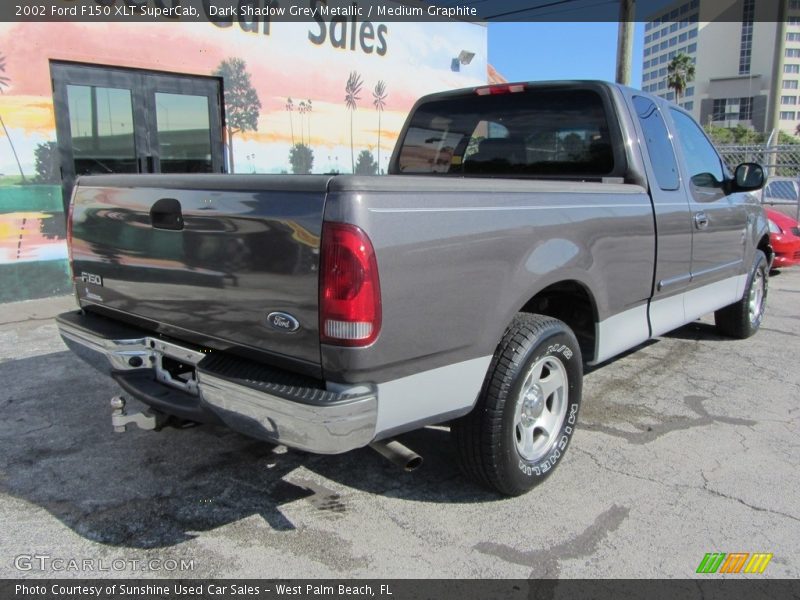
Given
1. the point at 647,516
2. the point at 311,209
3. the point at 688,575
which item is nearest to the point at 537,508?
the point at 647,516

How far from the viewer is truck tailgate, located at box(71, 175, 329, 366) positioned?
2322mm

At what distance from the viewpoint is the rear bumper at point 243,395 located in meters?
2.27

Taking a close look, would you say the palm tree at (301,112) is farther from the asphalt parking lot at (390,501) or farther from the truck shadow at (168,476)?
the truck shadow at (168,476)

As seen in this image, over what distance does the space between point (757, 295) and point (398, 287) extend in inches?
201

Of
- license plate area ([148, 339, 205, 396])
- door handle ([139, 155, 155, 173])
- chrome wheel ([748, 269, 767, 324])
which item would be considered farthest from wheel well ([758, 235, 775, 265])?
door handle ([139, 155, 155, 173])

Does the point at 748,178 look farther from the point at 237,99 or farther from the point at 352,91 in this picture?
the point at 352,91

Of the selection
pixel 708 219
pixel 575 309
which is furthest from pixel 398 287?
pixel 708 219

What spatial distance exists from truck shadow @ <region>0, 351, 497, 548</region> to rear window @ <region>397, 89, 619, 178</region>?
185 cm

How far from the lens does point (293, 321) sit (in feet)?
7.75

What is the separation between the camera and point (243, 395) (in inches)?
95.1

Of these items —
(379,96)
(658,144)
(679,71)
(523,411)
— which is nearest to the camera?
(523,411)

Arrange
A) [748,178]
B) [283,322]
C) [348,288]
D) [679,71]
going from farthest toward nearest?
[679,71] → [748,178] → [283,322] → [348,288]

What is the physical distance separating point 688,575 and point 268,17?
861 cm
